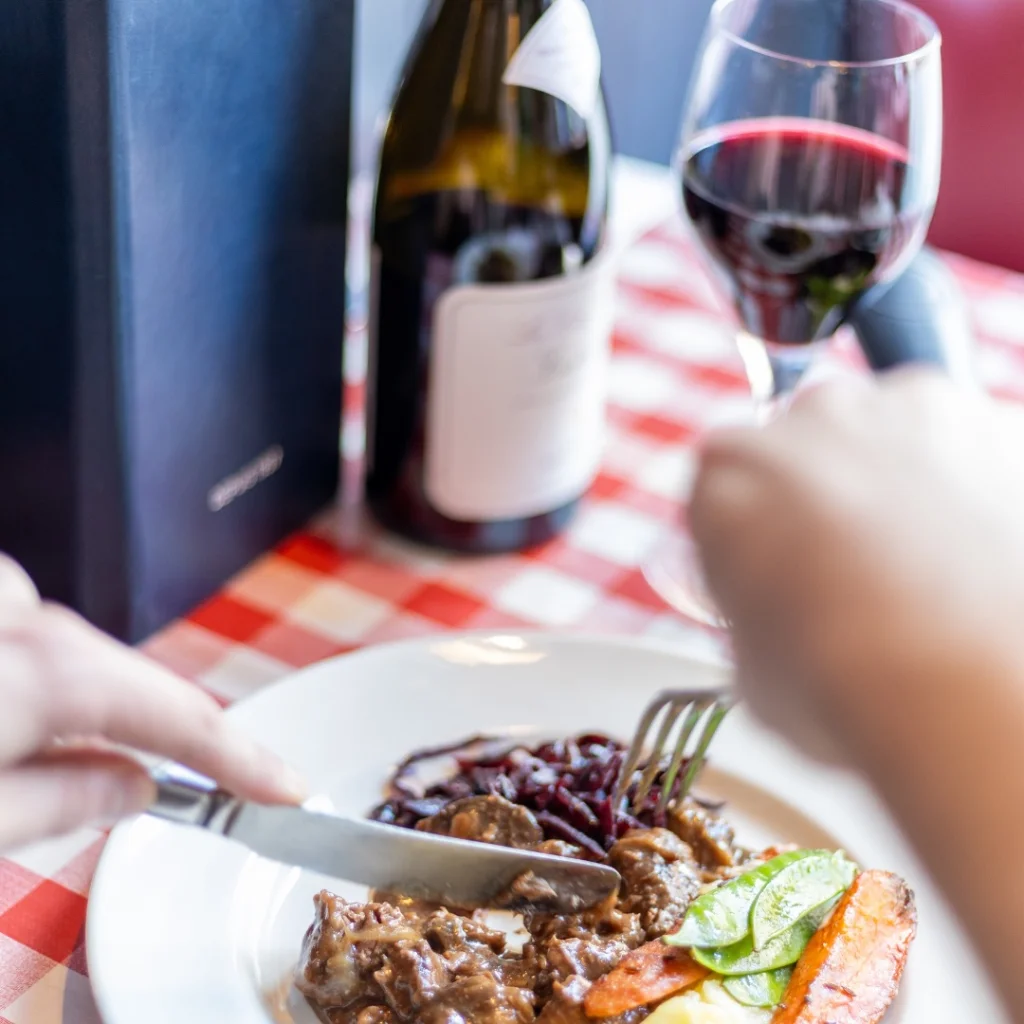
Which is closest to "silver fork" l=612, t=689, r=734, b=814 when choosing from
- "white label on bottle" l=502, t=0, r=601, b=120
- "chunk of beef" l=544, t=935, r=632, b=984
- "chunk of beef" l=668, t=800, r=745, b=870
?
"chunk of beef" l=668, t=800, r=745, b=870

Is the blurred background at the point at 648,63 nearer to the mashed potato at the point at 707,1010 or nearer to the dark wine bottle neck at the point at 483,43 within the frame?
the dark wine bottle neck at the point at 483,43

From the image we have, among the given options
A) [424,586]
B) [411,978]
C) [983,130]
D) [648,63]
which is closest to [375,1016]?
[411,978]

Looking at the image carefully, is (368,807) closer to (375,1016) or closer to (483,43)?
(375,1016)

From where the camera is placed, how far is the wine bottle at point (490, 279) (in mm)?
952

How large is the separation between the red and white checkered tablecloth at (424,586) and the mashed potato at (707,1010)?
273 millimetres

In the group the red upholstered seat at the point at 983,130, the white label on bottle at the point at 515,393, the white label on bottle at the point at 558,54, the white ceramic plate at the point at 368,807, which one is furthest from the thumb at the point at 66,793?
the red upholstered seat at the point at 983,130

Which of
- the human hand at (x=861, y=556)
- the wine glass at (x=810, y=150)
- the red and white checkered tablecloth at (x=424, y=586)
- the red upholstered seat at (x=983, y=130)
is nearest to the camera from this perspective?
the human hand at (x=861, y=556)

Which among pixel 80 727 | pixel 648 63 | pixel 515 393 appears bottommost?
pixel 648 63

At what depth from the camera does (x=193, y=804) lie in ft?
2.06

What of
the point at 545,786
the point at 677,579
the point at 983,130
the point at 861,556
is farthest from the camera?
the point at 983,130

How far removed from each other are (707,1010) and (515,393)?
44 cm

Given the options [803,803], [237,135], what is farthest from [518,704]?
[237,135]

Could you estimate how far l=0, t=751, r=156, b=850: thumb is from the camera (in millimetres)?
521

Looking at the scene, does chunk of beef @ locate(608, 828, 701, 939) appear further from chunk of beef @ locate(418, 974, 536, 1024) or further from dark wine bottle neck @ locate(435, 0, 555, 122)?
dark wine bottle neck @ locate(435, 0, 555, 122)
